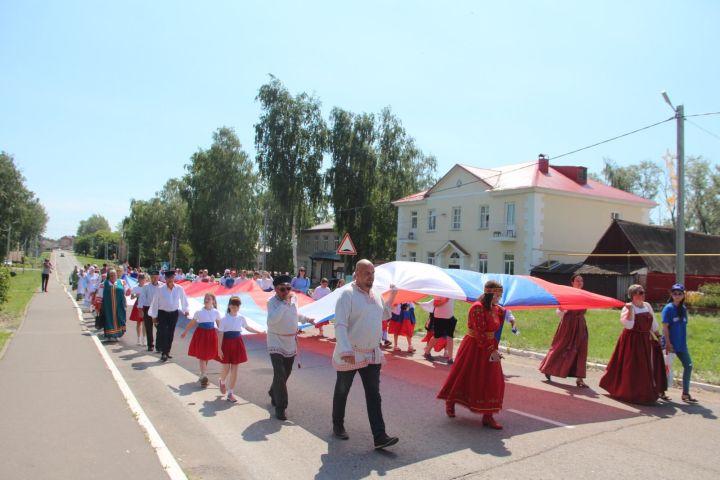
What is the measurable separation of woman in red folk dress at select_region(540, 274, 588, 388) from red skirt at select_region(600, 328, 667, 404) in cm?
85

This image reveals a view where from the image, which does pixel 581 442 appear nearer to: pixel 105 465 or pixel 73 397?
pixel 105 465

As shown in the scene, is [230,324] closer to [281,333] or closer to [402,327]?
[281,333]

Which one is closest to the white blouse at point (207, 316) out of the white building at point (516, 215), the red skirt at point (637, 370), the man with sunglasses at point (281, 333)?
the man with sunglasses at point (281, 333)

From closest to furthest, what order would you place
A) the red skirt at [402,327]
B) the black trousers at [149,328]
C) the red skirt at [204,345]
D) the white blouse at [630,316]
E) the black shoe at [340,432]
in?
the black shoe at [340,432] < the white blouse at [630,316] < the red skirt at [204,345] < the black trousers at [149,328] < the red skirt at [402,327]

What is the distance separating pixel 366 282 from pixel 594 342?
10408 millimetres

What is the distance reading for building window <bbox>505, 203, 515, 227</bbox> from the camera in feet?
112

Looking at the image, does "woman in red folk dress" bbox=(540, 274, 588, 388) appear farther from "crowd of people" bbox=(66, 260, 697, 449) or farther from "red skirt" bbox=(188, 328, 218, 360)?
"red skirt" bbox=(188, 328, 218, 360)

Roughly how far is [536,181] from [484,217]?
4.34 metres

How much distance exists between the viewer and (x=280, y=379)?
23.0 feet

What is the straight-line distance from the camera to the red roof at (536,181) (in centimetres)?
3403

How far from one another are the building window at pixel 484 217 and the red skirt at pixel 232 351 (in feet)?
97.3

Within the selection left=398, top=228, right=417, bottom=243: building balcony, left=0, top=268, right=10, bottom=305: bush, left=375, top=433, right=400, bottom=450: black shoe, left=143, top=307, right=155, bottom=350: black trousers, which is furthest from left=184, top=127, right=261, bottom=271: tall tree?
left=375, top=433, right=400, bottom=450: black shoe

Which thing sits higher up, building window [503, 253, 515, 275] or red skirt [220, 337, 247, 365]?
building window [503, 253, 515, 275]

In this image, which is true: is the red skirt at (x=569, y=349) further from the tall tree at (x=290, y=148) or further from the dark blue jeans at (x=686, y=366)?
the tall tree at (x=290, y=148)
